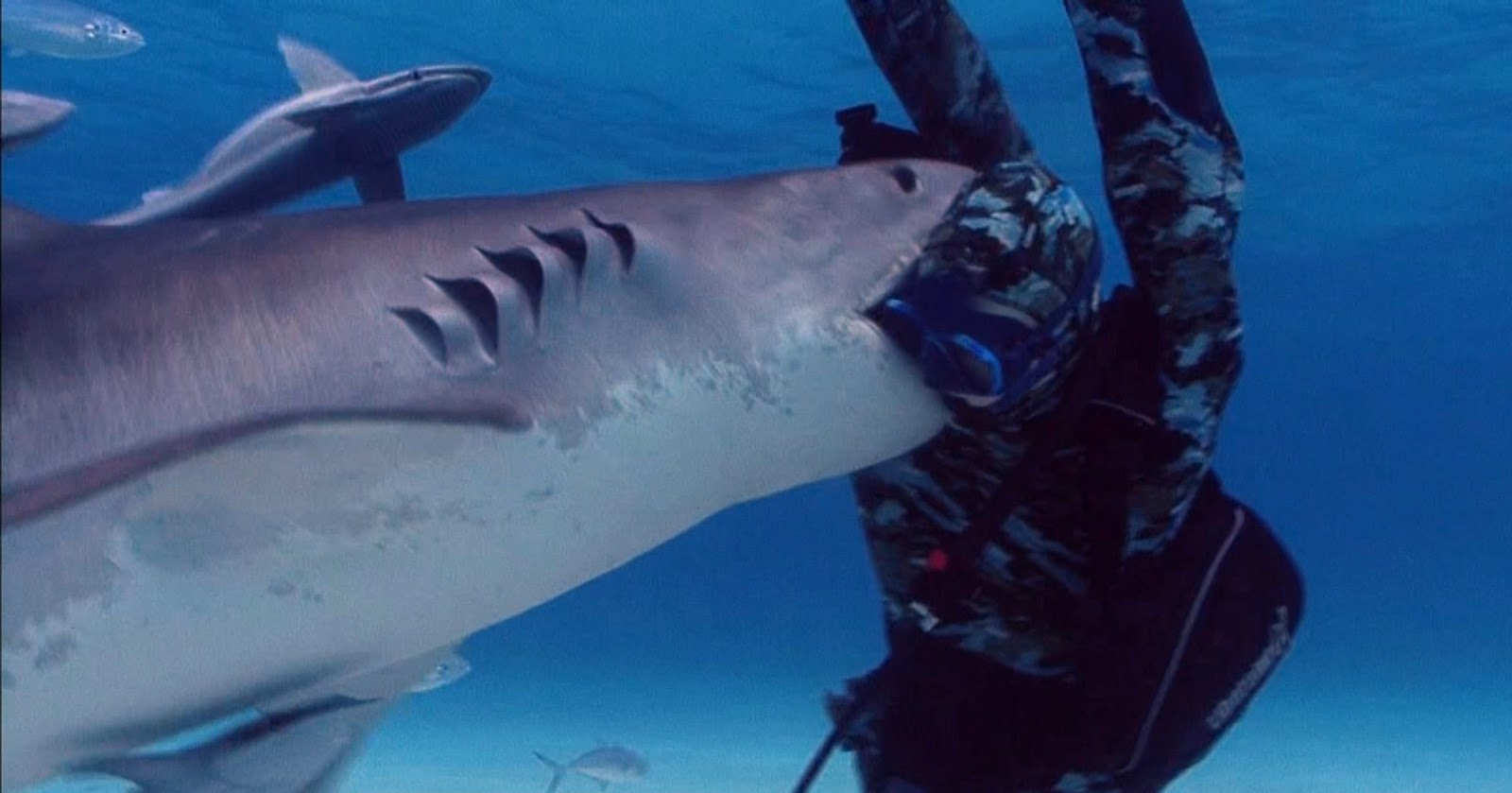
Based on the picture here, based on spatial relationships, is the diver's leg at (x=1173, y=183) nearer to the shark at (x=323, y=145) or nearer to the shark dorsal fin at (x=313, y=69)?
the shark at (x=323, y=145)

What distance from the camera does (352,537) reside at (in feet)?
7.04

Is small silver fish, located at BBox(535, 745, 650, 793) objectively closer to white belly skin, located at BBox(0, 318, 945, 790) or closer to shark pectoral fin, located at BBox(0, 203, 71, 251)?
white belly skin, located at BBox(0, 318, 945, 790)

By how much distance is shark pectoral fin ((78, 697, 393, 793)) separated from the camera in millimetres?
2705

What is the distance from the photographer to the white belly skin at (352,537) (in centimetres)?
199

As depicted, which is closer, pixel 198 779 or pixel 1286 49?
pixel 198 779

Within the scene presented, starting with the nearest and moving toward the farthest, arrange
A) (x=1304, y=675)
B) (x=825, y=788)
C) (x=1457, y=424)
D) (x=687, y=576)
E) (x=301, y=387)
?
1. (x=301, y=387)
2. (x=825, y=788)
3. (x=1304, y=675)
4. (x=1457, y=424)
5. (x=687, y=576)

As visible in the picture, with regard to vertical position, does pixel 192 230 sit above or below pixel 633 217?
above

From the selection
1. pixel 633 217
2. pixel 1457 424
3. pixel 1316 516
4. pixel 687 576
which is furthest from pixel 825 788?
pixel 687 576

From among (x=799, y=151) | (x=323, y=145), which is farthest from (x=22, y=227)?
(x=799, y=151)

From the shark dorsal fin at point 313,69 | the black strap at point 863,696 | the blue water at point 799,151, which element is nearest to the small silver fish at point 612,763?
the blue water at point 799,151

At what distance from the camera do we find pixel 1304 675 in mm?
39219

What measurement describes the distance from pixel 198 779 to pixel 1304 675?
41.4 m

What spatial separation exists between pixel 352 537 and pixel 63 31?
791 centimetres

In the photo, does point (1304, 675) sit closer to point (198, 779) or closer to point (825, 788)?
point (825, 788)
